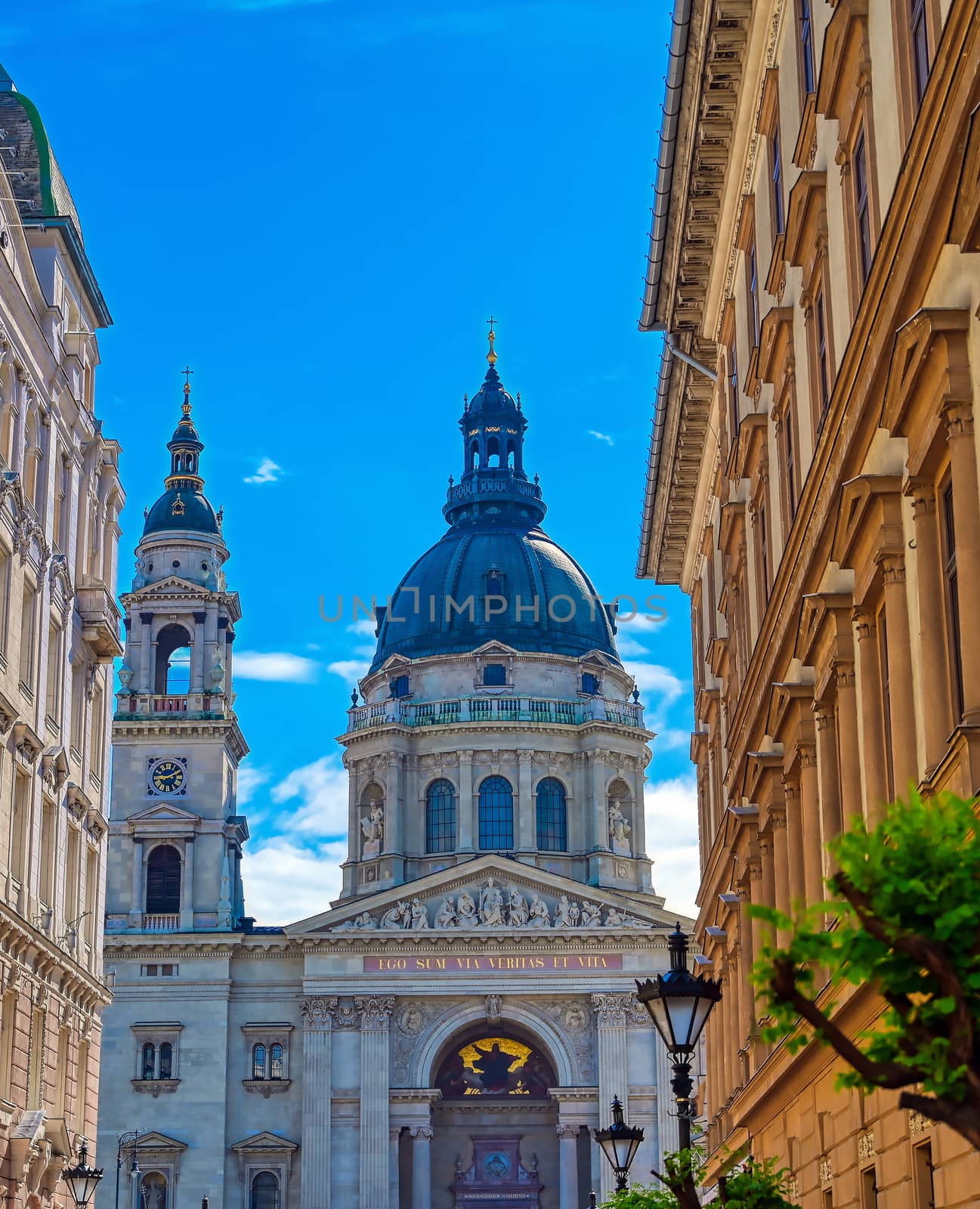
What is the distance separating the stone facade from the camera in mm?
82125

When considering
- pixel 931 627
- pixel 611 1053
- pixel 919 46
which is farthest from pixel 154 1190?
pixel 919 46

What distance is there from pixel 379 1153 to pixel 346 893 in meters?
16.8

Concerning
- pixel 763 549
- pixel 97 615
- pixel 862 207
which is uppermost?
pixel 97 615

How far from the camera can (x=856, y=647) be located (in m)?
18.2

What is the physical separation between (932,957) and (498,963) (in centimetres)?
7810

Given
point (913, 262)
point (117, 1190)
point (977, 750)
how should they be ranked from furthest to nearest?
point (117, 1190) → point (913, 262) → point (977, 750)

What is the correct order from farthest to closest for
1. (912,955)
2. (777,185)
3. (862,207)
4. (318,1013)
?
(318,1013), (777,185), (862,207), (912,955)

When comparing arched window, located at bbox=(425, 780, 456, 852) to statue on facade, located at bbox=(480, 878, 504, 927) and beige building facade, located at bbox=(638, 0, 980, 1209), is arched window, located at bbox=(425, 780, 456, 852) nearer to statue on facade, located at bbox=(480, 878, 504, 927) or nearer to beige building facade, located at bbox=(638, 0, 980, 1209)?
statue on facade, located at bbox=(480, 878, 504, 927)

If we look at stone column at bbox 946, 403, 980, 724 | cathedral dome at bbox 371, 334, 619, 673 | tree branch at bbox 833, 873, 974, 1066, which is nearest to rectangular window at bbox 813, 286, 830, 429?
stone column at bbox 946, 403, 980, 724

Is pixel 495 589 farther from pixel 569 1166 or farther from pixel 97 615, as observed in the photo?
pixel 97 615

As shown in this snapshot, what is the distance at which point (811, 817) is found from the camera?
21.4 metres

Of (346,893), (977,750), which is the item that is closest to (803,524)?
(977,750)

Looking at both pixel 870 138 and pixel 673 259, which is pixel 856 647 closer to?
pixel 870 138

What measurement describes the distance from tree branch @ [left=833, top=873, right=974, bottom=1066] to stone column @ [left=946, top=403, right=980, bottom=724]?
216 inches
